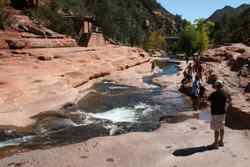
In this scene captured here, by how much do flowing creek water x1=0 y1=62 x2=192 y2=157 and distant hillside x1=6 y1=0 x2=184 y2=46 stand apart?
78.9 feet

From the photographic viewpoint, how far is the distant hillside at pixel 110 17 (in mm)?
50625

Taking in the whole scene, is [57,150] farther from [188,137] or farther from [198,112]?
[198,112]

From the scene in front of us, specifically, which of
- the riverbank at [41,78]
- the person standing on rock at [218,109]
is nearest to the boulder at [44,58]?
the riverbank at [41,78]

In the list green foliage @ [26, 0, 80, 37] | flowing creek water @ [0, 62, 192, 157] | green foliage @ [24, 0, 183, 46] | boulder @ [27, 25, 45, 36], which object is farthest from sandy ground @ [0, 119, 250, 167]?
green foliage @ [24, 0, 183, 46]

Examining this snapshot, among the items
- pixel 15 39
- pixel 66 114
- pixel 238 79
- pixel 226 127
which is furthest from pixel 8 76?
pixel 238 79

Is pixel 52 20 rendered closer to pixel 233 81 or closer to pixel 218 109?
pixel 233 81

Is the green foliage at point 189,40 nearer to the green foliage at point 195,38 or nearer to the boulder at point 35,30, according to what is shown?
the green foliage at point 195,38

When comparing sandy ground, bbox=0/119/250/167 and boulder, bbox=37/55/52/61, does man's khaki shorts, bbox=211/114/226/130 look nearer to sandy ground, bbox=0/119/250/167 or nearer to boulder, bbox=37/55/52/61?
sandy ground, bbox=0/119/250/167

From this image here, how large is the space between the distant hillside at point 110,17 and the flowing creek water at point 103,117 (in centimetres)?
2404

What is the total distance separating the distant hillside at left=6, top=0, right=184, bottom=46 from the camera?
166 feet

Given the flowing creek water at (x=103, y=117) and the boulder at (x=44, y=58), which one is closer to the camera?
the flowing creek water at (x=103, y=117)

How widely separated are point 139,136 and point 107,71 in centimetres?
2244

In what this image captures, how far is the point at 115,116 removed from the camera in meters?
18.5

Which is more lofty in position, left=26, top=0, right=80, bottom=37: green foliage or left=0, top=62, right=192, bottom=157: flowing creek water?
left=26, top=0, right=80, bottom=37: green foliage
